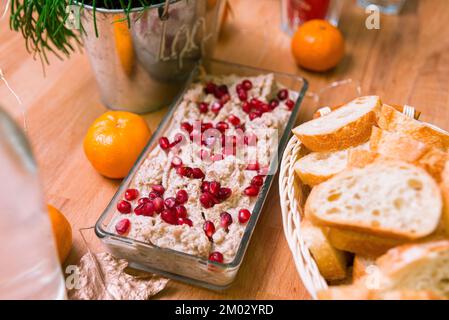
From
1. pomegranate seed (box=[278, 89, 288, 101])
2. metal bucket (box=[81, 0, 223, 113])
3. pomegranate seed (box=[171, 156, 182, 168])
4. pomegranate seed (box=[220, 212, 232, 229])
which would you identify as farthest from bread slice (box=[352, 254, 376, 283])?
metal bucket (box=[81, 0, 223, 113])

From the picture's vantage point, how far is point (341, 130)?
119 cm

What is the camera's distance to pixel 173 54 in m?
1.52

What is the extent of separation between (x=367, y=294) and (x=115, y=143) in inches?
28.2

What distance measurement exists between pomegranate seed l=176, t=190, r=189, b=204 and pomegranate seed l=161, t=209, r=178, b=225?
0.05 meters

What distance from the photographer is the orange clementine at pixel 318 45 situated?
1.69 m

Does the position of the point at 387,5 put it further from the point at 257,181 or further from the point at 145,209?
the point at 145,209

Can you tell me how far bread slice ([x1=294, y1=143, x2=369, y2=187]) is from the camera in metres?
1.14

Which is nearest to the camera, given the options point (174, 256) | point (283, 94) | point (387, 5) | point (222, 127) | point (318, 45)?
point (174, 256)

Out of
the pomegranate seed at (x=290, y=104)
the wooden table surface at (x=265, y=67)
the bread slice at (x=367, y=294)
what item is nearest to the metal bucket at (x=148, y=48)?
the wooden table surface at (x=265, y=67)

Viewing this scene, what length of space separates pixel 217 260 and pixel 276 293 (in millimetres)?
176

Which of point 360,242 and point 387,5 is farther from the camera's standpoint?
point 387,5

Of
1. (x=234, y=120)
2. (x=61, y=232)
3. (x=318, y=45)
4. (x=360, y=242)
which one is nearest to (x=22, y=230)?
(x=61, y=232)

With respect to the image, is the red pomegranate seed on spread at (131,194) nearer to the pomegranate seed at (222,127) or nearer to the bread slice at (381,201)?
the pomegranate seed at (222,127)

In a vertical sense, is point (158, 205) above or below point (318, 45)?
below
